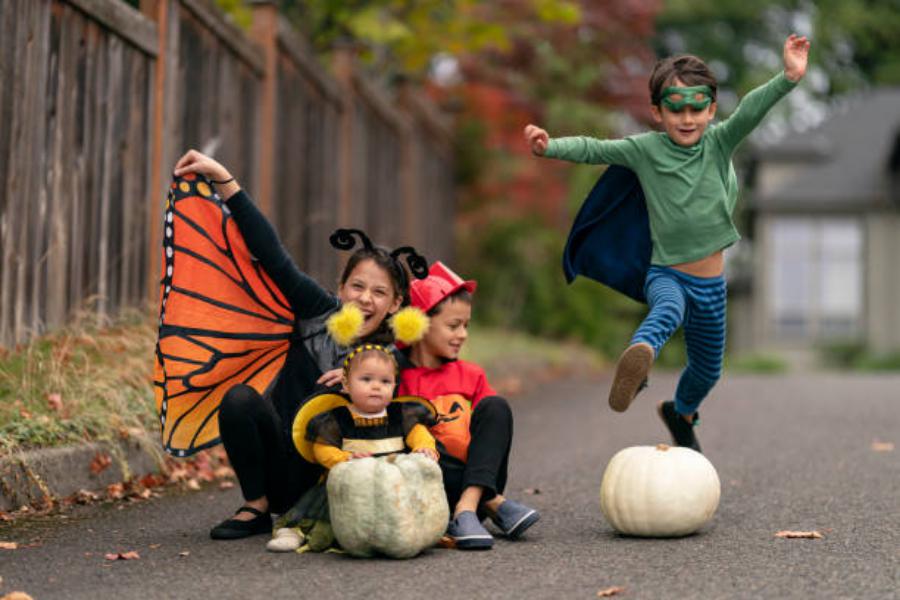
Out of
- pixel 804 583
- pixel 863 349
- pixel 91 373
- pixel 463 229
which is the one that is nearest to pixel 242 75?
pixel 91 373

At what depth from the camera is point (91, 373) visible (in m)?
6.06

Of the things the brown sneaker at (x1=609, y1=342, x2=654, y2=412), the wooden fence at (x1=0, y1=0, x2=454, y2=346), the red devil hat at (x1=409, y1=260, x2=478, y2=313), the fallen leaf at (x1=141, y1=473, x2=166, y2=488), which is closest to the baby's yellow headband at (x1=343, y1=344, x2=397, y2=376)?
the red devil hat at (x1=409, y1=260, x2=478, y2=313)

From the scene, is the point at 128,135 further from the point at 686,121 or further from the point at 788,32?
the point at 788,32

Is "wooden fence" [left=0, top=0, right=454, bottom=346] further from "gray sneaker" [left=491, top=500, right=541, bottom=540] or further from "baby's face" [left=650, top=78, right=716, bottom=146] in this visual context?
"baby's face" [left=650, top=78, right=716, bottom=146]

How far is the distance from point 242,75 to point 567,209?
35.1ft

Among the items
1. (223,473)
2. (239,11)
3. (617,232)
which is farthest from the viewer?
(239,11)

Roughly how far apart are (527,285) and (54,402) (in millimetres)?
12947

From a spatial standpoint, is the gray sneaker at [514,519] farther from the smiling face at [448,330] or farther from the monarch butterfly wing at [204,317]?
the monarch butterfly wing at [204,317]

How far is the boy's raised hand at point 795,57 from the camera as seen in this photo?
5.00 m

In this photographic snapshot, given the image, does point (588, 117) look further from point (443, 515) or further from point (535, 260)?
point (443, 515)

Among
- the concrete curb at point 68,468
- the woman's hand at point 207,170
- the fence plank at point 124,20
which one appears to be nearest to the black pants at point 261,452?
the woman's hand at point 207,170

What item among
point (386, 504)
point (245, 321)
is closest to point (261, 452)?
point (245, 321)

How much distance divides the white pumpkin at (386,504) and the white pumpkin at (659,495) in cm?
75

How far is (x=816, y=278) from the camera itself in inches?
1136
